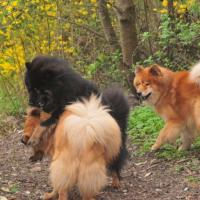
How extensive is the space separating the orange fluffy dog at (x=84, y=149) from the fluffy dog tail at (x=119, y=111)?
769mm

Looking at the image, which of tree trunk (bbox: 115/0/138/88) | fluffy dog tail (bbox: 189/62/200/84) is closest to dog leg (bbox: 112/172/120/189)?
fluffy dog tail (bbox: 189/62/200/84)

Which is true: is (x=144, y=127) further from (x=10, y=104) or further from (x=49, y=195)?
(x=10, y=104)

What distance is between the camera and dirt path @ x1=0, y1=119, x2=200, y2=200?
5742mm

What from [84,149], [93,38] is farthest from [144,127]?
[93,38]

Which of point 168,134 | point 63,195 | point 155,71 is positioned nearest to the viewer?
point 63,195

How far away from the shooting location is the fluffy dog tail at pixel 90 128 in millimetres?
4988

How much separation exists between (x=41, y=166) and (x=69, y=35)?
15.4 feet

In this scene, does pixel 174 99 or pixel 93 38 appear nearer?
pixel 174 99

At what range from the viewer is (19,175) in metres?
6.73

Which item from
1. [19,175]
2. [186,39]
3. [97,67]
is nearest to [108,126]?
[19,175]

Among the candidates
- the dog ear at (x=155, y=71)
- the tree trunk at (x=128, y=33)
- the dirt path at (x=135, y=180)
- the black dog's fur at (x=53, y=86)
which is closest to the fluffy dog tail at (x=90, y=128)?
the black dog's fur at (x=53, y=86)

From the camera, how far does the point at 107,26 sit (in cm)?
1121

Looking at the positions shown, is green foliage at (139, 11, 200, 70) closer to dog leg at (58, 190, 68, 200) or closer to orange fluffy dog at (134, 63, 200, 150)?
orange fluffy dog at (134, 63, 200, 150)

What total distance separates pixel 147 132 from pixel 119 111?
2315 mm
